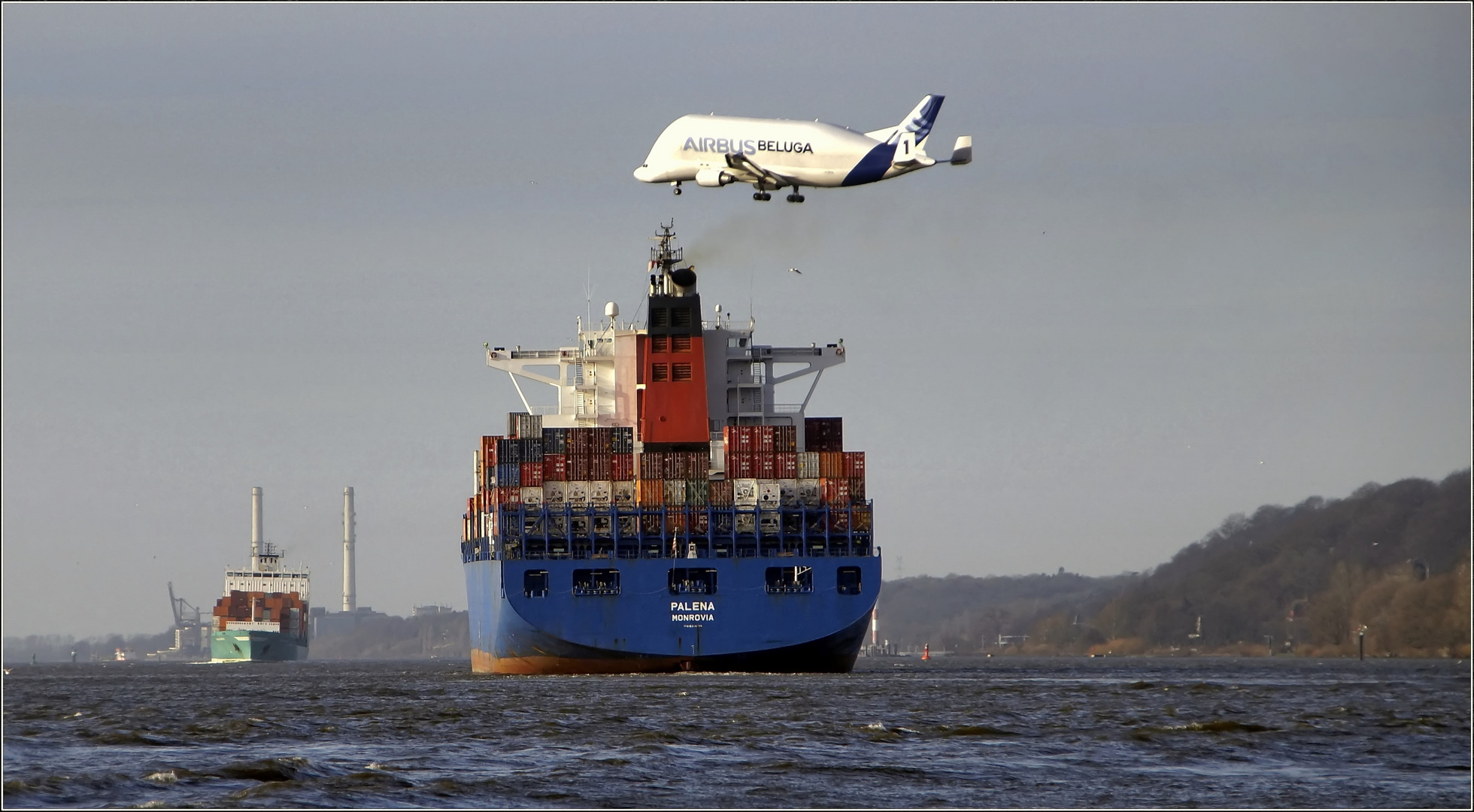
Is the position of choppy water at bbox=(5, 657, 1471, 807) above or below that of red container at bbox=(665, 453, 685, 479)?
below

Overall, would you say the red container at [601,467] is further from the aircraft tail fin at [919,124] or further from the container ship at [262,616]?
the container ship at [262,616]

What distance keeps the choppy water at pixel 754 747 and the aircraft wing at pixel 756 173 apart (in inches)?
532

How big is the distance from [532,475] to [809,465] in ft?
33.2

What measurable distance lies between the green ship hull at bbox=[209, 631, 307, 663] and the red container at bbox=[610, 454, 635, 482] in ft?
395

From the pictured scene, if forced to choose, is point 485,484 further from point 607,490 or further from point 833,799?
point 833,799

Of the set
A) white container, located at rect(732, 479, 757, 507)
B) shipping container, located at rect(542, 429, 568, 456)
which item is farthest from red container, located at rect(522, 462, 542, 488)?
white container, located at rect(732, 479, 757, 507)

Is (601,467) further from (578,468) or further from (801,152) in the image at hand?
(801,152)

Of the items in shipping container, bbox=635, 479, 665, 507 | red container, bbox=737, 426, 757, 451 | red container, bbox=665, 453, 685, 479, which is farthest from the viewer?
red container, bbox=737, 426, 757, 451

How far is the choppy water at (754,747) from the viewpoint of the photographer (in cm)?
2945

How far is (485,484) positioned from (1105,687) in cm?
2646

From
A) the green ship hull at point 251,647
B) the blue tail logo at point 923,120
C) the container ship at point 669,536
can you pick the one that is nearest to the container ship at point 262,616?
the green ship hull at point 251,647

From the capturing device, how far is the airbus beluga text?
4916 cm

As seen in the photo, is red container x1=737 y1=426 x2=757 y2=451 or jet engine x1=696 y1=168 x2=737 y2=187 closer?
jet engine x1=696 y1=168 x2=737 y2=187

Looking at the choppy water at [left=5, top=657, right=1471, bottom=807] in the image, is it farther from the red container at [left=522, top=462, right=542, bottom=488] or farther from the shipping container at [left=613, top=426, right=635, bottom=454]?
the shipping container at [left=613, top=426, right=635, bottom=454]
